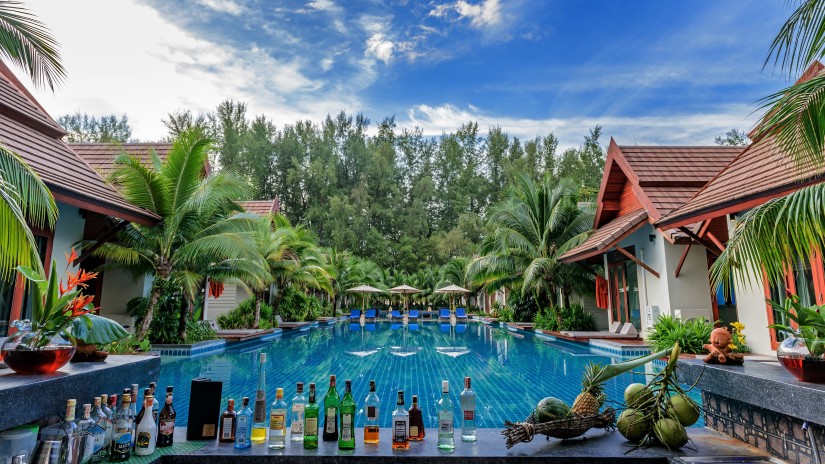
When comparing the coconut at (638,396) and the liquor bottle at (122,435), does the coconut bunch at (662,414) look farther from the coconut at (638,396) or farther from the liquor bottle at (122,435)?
the liquor bottle at (122,435)

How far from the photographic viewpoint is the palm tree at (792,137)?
9.89 ft

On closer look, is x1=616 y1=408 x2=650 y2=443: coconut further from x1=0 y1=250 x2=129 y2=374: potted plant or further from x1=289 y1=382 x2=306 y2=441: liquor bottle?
x1=0 y1=250 x2=129 y2=374: potted plant

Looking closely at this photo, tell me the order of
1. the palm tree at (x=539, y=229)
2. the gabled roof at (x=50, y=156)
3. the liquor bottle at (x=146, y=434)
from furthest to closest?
the palm tree at (x=539, y=229), the gabled roof at (x=50, y=156), the liquor bottle at (x=146, y=434)

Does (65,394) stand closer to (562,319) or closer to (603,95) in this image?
(562,319)

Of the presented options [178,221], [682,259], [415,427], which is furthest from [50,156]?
[682,259]

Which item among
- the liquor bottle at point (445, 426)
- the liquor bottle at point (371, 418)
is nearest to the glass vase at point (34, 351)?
the liquor bottle at point (371, 418)

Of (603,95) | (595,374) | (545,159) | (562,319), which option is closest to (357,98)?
(545,159)

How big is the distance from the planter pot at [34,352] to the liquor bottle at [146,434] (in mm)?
438

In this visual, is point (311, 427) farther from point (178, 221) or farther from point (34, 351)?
point (178, 221)

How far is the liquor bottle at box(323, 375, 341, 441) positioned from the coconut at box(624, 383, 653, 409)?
1537 millimetres

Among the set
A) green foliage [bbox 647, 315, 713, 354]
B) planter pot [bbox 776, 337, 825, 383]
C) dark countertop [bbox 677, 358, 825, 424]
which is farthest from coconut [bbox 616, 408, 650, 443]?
green foliage [bbox 647, 315, 713, 354]

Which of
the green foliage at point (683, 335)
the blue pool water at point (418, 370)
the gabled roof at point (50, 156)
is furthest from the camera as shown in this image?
the green foliage at point (683, 335)

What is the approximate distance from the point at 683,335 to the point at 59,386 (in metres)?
9.13

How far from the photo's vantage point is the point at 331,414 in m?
2.43
